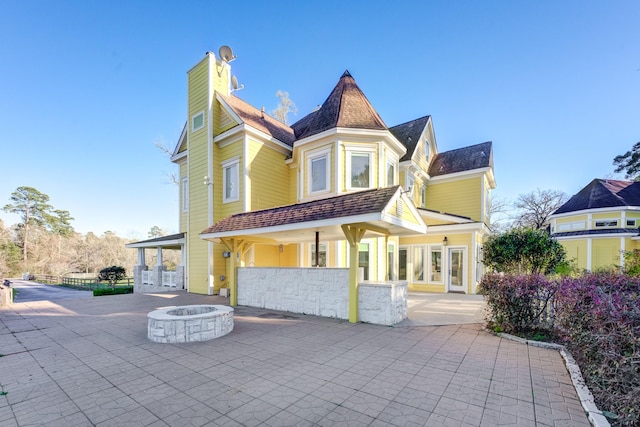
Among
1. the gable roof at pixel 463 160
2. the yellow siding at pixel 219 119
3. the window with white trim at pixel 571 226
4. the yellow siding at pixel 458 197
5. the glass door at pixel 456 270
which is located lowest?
the glass door at pixel 456 270

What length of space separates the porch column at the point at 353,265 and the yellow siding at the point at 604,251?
22.5m

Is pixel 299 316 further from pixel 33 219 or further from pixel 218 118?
pixel 33 219

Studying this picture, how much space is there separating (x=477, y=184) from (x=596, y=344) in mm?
14317

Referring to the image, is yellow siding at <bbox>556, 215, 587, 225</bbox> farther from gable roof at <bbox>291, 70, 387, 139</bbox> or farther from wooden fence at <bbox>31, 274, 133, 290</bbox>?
wooden fence at <bbox>31, 274, 133, 290</bbox>

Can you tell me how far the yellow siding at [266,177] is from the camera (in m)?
→ 12.7

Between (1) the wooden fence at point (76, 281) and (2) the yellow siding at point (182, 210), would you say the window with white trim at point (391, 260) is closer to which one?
(2) the yellow siding at point (182, 210)

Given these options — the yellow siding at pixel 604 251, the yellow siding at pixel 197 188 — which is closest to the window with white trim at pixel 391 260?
the yellow siding at pixel 197 188

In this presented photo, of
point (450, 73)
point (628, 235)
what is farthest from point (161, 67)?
Answer: point (628, 235)

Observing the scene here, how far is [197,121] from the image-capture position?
1416 cm

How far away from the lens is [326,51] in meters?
14.3

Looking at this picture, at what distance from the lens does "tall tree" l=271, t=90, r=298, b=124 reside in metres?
23.8

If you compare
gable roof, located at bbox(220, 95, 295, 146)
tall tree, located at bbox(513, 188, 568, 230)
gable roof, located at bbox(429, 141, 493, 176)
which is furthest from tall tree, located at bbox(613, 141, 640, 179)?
gable roof, located at bbox(220, 95, 295, 146)

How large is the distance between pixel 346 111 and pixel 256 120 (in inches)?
190

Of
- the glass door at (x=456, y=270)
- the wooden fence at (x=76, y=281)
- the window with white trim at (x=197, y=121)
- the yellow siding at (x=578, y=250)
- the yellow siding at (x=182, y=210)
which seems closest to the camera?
the glass door at (x=456, y=270)
